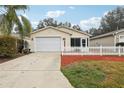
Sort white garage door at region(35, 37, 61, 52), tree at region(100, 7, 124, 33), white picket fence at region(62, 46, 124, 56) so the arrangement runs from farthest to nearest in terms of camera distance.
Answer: tree at region(100, 7, 124, 33), white garage door at region(35, 37, 61, 52), white picket fence at region(62, 46, 124, 56)

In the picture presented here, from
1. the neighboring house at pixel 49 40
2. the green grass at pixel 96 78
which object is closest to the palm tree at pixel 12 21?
the neighboring house at pixel 49 40

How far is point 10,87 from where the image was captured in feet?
28.7

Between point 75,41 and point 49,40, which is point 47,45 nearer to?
point 49,40

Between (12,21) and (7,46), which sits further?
(12,21)

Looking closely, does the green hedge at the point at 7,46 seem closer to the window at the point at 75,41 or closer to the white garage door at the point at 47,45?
the white garage door at the point at 47,45

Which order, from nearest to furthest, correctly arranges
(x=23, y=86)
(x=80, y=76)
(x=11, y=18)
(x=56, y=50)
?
(x=23, y=86)
(x=80, y=76)
(x=11, y=18)
(x=56, y=50)

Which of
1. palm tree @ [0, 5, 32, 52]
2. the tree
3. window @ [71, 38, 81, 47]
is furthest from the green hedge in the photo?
the tree

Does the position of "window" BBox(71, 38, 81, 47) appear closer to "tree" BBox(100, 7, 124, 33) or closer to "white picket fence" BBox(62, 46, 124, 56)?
"white picket fence" BBox(62, 46, 124, 56)

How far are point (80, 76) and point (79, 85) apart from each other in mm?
1676

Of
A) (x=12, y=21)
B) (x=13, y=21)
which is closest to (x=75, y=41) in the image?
(x=13, y=21)

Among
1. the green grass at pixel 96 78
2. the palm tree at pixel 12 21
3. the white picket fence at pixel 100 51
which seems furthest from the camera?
the white picket fence at pixel 100 51

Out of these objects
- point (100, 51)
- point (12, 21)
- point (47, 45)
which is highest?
point (12, 21)

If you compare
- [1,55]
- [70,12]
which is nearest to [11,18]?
[1,55]

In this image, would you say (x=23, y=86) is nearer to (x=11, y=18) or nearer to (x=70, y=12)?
(x=11, y=18)
